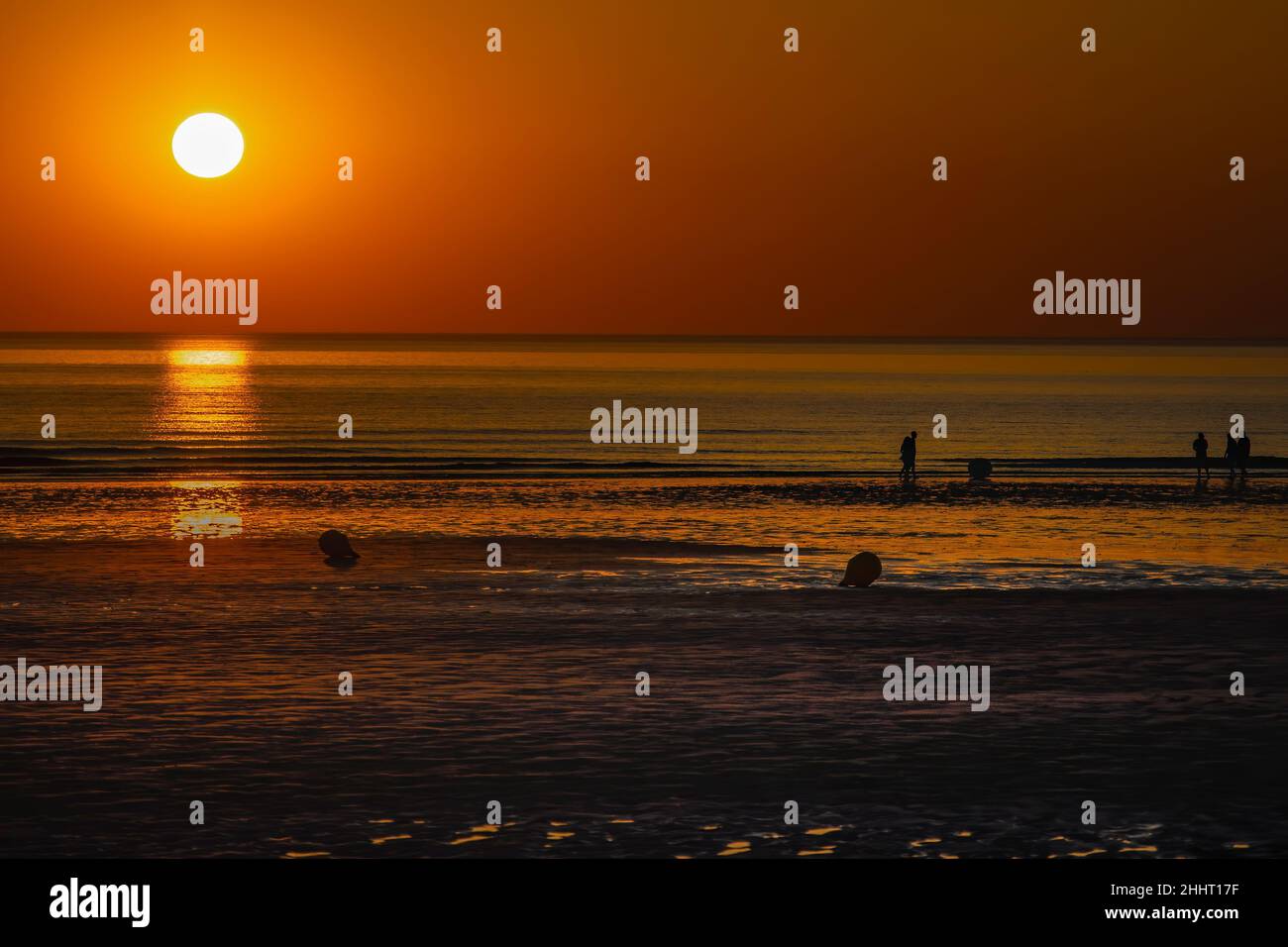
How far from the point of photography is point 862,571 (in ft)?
103

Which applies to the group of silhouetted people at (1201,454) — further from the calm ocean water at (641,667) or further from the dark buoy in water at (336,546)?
the dark buoy in water at (336,546)

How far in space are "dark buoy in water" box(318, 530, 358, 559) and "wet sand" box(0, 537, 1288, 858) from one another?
11.8 feet

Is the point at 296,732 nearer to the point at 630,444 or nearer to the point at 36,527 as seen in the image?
the point at 36,527

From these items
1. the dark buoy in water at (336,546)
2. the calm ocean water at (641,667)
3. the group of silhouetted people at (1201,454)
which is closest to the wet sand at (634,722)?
the calm ocean water at (641,667)

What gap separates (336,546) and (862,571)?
11.0m

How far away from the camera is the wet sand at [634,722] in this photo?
15.3 m

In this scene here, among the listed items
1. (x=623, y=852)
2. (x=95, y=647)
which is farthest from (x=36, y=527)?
(x=623, y=852)

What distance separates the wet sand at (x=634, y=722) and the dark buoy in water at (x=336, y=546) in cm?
361

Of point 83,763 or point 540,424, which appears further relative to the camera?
point 540,424

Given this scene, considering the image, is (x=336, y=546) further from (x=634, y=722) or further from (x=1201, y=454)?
(x=1201, y=454)

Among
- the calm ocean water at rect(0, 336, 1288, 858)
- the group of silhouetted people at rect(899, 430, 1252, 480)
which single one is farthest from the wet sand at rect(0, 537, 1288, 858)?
the group of silhouetted people at rect(899, 430, 1252, 480)

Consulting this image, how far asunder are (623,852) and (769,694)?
7.13m

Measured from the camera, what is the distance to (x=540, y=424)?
11225 cm

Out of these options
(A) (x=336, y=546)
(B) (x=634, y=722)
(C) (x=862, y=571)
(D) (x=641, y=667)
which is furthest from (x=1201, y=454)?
(B) (x=634, y=722)
